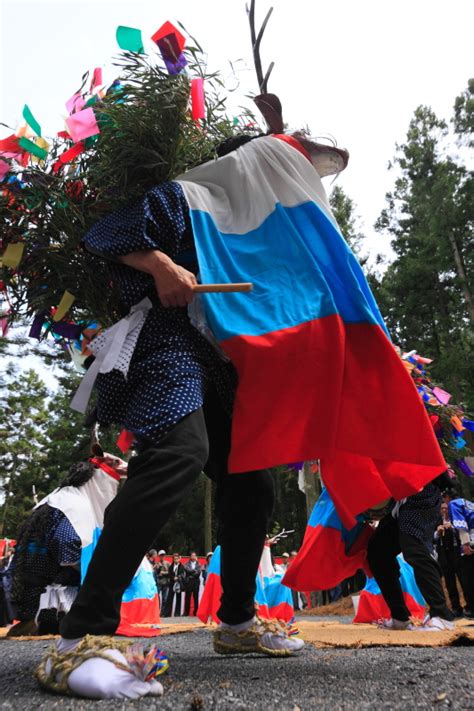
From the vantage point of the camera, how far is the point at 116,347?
1698mm

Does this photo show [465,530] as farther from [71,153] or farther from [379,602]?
[71,153]

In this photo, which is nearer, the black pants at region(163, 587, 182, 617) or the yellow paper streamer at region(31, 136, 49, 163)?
the yellow paper streamer at region(31, 136, 49, 163)

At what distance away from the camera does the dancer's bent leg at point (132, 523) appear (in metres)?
1.35

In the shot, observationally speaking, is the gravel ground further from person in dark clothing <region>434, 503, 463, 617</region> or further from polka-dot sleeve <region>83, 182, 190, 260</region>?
person in dark clothing <region>434, 503, 463, 617</region>

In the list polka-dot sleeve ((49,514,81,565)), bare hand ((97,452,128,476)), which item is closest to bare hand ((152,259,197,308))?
bare hand ((97,452,128,476))

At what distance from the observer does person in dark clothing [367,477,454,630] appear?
360 centimetres

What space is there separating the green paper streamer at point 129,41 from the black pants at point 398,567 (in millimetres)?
3180

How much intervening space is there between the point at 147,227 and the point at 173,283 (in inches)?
8.8

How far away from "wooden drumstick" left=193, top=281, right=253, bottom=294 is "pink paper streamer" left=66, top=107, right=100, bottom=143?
0.85 metres

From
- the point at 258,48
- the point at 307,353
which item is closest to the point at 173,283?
the point at 307,353

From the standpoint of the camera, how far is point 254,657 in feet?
6.82

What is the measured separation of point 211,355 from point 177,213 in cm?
49

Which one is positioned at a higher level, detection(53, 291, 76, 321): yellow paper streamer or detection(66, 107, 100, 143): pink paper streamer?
detection(66, 107, 100, 143): pink paper streamer

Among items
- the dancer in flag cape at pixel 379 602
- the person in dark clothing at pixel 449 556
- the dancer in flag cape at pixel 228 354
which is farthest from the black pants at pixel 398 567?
the person in dark clothing at pixel 449 556
